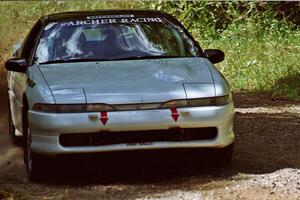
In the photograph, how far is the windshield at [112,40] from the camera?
728cm

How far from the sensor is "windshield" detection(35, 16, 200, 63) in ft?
23.9

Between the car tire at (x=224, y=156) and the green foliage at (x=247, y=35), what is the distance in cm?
525

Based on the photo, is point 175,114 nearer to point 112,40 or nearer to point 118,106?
point 118,106

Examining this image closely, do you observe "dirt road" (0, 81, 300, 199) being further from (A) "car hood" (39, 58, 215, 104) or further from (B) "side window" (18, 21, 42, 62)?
(B) "side window" (18, 21, 42, 62)

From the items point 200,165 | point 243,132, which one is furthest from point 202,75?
point 243,132

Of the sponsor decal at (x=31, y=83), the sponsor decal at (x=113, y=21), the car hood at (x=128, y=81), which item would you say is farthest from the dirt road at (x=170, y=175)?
the sponsor decal at (x=113, y=21)

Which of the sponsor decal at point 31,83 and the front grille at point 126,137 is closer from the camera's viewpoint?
the front grille at point 126,137

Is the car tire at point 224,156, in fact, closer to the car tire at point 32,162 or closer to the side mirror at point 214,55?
the side mirror at point 214,55

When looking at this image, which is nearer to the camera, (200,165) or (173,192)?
(173,192)

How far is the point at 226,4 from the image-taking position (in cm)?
1727

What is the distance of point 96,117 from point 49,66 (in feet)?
3.83

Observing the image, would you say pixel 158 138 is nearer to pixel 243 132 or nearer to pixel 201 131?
pixel 201 131

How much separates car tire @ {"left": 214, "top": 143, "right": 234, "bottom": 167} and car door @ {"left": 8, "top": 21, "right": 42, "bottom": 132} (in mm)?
1916

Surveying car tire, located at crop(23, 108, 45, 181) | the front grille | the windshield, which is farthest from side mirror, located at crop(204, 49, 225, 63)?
car tire, located at crop(23, 108, 45, 181)
